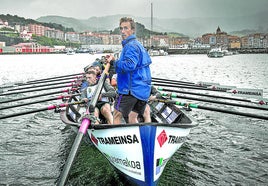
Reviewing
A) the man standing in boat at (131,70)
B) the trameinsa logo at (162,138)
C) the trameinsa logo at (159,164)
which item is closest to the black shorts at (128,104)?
the man standing in boat at (131,70)

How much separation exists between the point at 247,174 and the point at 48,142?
19.7 feet

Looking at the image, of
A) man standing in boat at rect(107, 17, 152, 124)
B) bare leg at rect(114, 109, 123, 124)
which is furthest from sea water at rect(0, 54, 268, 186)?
man standing in boat at rect(107, 17, 152, 124)

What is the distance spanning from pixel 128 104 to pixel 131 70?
67 cm

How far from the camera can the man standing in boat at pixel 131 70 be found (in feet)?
15.3

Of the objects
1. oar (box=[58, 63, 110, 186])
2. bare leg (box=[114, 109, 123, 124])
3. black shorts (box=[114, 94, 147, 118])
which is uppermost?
black shorts (box=[114, 94, 147, 118])

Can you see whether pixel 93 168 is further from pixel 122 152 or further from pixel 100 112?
pixel 122 152

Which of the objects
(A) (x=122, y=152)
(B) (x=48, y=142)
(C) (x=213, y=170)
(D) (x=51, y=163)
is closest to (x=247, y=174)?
(C) (x=213, y=170)

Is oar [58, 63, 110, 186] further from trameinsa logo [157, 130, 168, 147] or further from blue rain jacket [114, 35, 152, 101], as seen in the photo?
trameinsa logo [157, 130, 168, 147]

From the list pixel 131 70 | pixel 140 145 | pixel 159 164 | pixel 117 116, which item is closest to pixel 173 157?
pixel 159 164

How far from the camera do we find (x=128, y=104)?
4.93 meters

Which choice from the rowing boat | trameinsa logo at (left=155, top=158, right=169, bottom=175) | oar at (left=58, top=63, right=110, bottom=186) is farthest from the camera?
trameinsa logo at (left=155, top=158, right=169, bottom=175)

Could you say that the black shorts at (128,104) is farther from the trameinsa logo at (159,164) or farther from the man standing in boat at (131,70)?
the trameinsa logo at (159,164)

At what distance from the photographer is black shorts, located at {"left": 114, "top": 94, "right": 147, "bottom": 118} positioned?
16.1 feet

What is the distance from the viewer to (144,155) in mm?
4613
